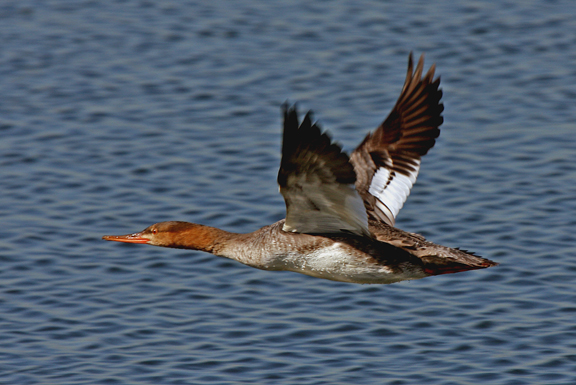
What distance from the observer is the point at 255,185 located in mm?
11938

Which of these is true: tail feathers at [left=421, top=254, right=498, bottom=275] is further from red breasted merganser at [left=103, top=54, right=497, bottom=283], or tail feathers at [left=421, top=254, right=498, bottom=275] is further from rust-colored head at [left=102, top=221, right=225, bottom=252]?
rust-colored head at [left=102, top=221, right=225, bottom=252]

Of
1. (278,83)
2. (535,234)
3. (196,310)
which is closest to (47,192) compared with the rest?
(196,310)

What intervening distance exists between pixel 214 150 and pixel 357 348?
4650 millimetres

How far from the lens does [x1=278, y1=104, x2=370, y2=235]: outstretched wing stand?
665 cm

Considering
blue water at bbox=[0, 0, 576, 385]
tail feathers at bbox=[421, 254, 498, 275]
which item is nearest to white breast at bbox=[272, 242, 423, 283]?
tail feathers at bbox=[421, 254, 498, 275]

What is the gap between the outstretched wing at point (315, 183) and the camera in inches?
262

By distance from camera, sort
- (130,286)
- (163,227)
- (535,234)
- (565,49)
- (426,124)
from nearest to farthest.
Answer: (163,227) < (426,124) < (130,286) < (535,234) < (565,49)

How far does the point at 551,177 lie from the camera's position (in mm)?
11922

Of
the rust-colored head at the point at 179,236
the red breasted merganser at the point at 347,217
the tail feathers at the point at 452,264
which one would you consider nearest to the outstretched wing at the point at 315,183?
the red breasted merganser at the point at 347,217

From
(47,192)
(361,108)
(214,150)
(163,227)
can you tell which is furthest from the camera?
(361,108)

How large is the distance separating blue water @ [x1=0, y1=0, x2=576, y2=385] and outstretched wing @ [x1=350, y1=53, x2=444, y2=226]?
1080 mm

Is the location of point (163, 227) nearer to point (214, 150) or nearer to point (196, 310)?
point (196, 310)

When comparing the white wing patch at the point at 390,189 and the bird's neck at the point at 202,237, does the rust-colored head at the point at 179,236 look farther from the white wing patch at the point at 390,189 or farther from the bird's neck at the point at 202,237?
the white wing patch at the point at 390,189

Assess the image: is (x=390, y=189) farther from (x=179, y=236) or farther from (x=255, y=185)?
(x=255, y=185)
